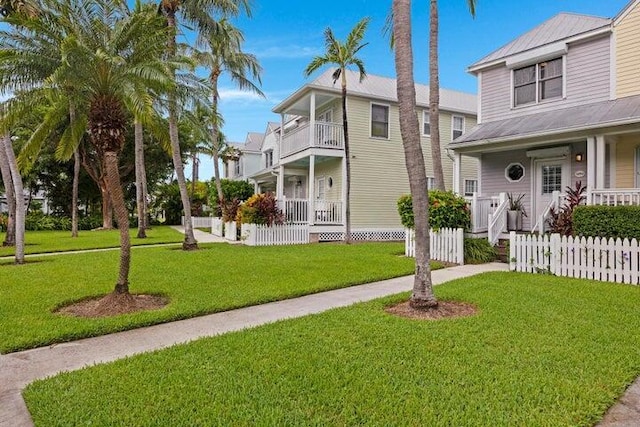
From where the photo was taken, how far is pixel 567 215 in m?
10.0

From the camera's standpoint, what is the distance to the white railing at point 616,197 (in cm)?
970

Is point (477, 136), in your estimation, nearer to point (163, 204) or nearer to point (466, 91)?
point (466, 91)

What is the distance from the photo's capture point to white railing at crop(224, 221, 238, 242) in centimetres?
1869

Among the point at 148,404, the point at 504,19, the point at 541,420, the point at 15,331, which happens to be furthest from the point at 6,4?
the point at 504,19

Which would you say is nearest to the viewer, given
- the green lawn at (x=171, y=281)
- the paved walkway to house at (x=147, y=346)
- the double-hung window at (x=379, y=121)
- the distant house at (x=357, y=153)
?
the paved walkway to house at (x=147, y=346)

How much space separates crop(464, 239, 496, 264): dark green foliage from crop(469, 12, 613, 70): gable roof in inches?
288

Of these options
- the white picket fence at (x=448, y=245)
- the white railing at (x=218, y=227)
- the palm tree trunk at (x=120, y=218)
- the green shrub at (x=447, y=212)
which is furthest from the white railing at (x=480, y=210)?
the white railing at (x=218, y=227)

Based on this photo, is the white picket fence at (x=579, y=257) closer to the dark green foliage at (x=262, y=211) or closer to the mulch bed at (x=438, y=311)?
the mulch bed at (x=438, y=311)

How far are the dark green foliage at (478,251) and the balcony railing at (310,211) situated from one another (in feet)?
25.4

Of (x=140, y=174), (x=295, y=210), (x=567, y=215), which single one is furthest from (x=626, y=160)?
(x=140, y=174)

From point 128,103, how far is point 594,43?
1358 cm

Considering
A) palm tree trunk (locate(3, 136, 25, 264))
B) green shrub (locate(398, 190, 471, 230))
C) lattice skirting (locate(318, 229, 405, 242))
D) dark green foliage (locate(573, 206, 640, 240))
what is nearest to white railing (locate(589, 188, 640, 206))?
dark green foliage (locate(573, 206, 640, 240))

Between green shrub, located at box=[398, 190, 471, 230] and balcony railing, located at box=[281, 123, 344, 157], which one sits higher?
balcony railing, located at box=[281, 123, 344, 157]

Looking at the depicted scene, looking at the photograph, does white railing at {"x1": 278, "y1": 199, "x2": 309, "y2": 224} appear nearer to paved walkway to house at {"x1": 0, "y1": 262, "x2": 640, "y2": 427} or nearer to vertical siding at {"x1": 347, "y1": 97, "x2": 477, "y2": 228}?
vertical siding at {"x1": 347, "y1": 97, "x2": 477, "y2": 228}
